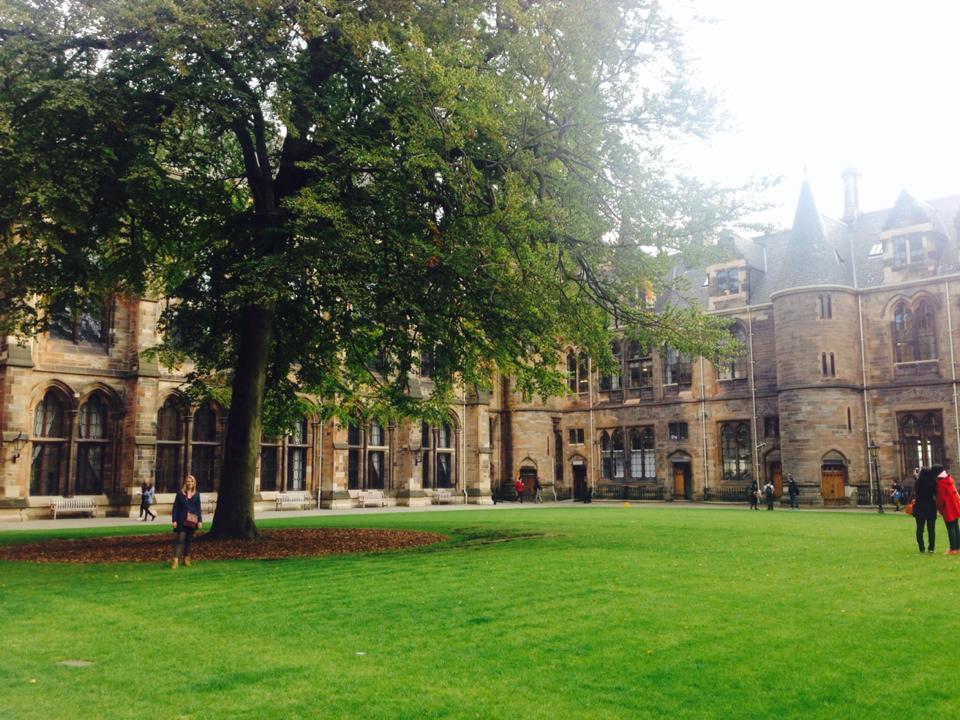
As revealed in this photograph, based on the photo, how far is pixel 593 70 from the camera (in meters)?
14.2

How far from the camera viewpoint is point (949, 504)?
13.4 metres

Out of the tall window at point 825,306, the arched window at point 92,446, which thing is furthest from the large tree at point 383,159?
the tall window at point 825,306

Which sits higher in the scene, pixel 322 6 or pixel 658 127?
pixel 322 6

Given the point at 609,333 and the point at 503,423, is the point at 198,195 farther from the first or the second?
the point at 503,423

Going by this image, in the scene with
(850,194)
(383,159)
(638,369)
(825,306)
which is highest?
(850,194)

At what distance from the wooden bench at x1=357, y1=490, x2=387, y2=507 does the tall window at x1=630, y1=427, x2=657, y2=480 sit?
17492mm

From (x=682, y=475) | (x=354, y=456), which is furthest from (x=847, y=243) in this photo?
(x=354, y=456)

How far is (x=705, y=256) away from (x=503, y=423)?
3733 centimetres

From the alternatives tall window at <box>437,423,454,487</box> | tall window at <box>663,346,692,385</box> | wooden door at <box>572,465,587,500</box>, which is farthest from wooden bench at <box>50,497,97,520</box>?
tall window at <box>663,346,692,385</box>

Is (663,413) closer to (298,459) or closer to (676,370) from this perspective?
(676,370)

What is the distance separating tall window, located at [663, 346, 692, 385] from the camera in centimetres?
4819

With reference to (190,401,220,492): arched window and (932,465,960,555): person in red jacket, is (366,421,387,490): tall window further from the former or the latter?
(932,465,960,555): person in red jacket

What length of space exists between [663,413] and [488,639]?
42.8 m

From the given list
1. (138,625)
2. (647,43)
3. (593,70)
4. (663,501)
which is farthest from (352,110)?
(663,501)
